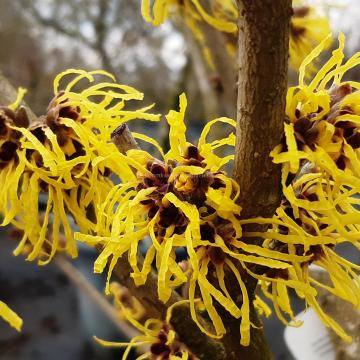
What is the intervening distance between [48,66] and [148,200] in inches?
131

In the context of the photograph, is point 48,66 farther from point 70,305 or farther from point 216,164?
point 216,164

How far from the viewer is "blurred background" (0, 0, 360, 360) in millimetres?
1410

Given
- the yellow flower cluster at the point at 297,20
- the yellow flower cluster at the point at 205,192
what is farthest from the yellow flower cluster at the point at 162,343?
the yellow flower cluster at the point at 297,20

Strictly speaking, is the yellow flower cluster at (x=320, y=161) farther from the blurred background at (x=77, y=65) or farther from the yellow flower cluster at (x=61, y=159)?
the blurred background at (x=77, y=65)

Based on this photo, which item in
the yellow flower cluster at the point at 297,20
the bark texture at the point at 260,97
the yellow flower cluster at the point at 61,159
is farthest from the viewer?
the yellow flower cluster at the point at 297,20

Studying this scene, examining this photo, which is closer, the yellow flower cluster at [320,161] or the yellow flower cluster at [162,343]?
the yellow flower cluster at [320,161]

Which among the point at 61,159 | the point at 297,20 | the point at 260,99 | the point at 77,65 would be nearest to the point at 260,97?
the point at 260,99

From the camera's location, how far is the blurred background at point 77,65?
1.41 m

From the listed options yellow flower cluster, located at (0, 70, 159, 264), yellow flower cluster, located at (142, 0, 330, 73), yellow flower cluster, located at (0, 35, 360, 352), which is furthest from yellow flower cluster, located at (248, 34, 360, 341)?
yellow flower cluster, located at (142, 0, 330, 73)

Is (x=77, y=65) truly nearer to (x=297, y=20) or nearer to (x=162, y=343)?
(x=297, y=20)

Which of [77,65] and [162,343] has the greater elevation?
[77,65]

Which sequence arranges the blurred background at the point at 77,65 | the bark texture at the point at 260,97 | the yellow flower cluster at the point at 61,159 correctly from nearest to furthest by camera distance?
1. the bark texture at the point at 260,97
2. the yellow flower cluster at the point at 61,159
3. the blurred background at the point at 77,65

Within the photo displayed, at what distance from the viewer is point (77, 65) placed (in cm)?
331

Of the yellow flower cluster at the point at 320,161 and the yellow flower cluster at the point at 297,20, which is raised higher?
the yellow flower cluster at the point at 297,20
